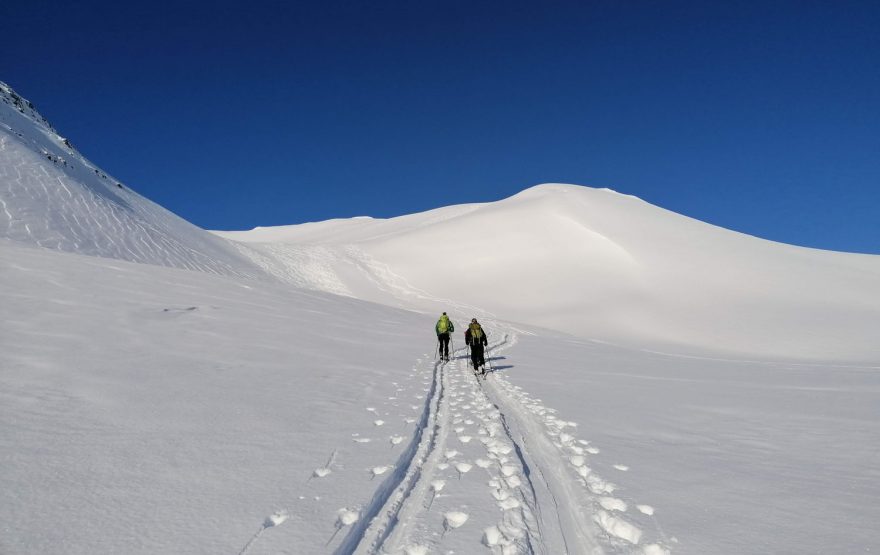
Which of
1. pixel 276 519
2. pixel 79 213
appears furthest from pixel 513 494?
pixel 79 213

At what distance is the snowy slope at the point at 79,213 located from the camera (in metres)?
25.7

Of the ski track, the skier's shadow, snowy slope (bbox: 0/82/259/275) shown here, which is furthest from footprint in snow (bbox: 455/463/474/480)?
snowy slope (bbox: 0/82/259/275)

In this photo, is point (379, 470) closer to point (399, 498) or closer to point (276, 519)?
point (399, 498)

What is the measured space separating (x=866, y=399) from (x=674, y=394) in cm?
353

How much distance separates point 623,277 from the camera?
43531mm

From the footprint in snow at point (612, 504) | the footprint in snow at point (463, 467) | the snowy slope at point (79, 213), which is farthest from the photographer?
the snowy slope at point (79, 213)

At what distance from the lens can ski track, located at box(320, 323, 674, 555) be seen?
10.8ft

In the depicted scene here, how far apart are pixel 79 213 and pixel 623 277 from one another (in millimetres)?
42183

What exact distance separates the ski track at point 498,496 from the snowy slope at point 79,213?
27.2m

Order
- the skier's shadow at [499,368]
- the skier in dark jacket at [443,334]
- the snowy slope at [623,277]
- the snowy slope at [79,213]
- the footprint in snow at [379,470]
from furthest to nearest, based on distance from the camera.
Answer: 1. the snowy slope at [623,277]
2. the snowy slope at [79,213]
3. the skier in dark jacket at [443,334]
4. the skier's shadow at [499,368]
5. the footprint in snow at [379,470]

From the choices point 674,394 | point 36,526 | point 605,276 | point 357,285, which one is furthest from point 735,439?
point 605,276

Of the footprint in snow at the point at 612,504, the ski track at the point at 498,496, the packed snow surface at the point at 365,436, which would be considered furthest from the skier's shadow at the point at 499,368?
the footprint in snow at the point at 612,504

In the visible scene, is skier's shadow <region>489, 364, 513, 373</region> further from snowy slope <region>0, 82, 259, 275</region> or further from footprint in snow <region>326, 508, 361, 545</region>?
snowy slope <region>0, 82, 259, 275</region>

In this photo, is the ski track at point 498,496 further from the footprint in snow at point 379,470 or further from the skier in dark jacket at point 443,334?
the skier in dark jacket at point 443,334
